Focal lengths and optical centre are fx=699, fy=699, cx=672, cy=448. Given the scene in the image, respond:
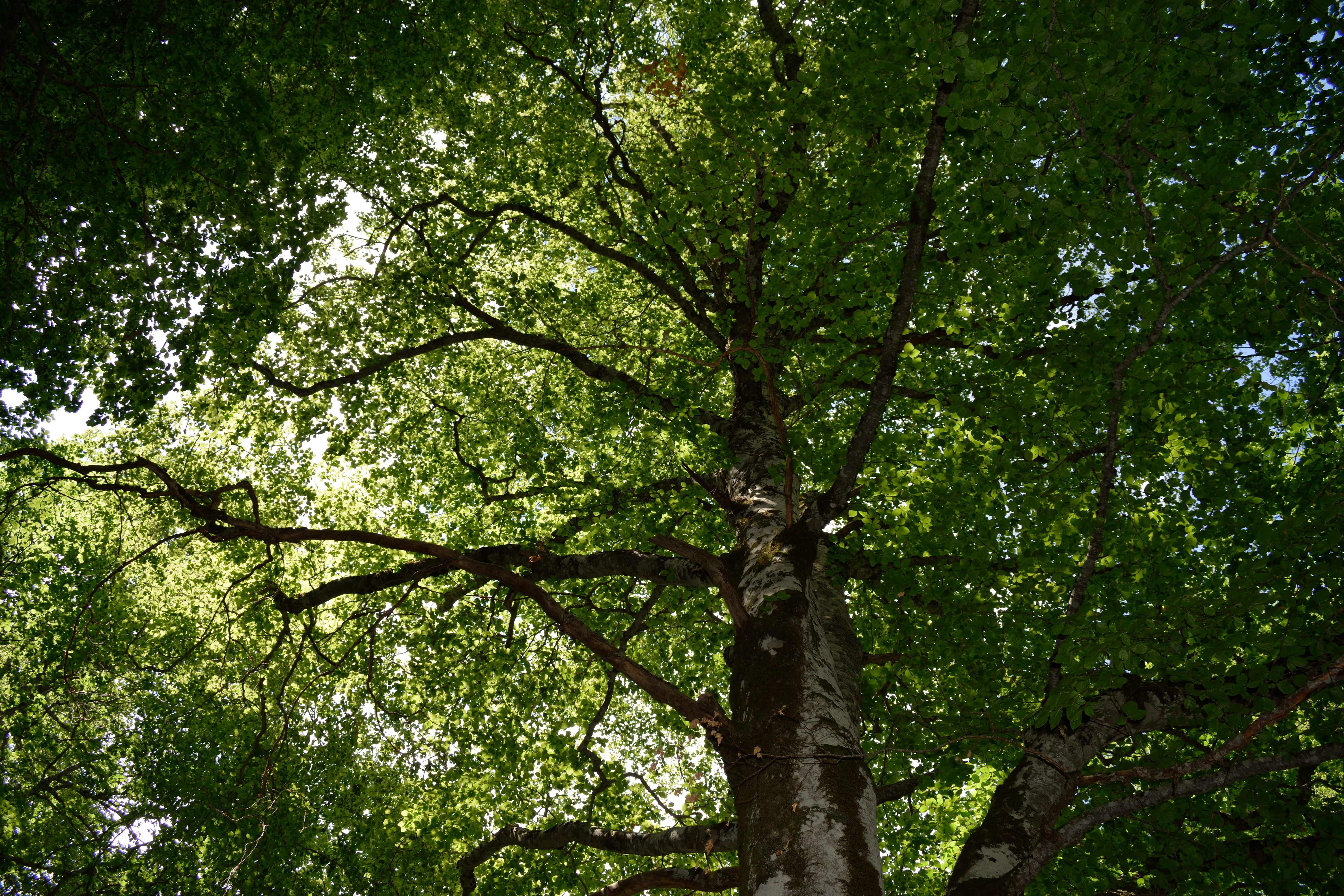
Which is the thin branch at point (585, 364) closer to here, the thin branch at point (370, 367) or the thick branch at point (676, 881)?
the thin branch at point (370, 367)

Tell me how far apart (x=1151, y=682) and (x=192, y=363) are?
761cm

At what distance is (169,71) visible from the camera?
15.7 ft

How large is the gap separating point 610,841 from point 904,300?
5.06 meters

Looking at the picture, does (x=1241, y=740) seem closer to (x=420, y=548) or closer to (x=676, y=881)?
(x=676, y=881)

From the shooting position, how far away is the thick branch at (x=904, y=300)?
4.60 metres

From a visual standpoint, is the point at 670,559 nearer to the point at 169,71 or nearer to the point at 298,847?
the point at 169,71

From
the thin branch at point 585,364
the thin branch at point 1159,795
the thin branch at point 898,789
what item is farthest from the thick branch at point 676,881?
the thin branch at point 585,364

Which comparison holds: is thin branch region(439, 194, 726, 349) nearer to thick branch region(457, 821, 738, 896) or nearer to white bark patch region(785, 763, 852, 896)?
thick branch region(457, 821, 738, 896)

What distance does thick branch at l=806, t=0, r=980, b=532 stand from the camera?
460 centimetres

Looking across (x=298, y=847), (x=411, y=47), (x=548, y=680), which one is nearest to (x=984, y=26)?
(x=411, y=47)

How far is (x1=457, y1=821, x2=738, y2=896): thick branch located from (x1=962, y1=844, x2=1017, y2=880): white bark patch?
1.32 m

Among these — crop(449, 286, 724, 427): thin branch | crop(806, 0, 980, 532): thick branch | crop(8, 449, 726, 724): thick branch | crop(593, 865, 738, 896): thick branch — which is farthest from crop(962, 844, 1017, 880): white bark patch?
crop(449, 286, 724, 427): thin branch

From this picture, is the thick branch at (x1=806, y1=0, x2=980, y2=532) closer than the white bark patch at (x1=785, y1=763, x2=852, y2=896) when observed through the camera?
No

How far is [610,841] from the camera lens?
605cm
